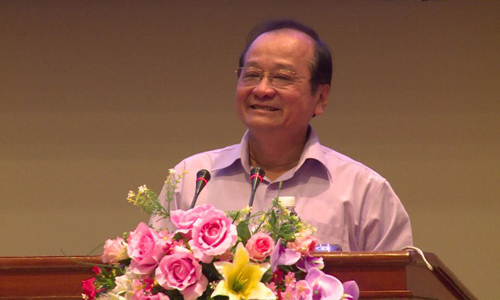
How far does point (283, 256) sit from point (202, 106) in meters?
2.94

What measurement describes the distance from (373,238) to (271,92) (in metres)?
0.60

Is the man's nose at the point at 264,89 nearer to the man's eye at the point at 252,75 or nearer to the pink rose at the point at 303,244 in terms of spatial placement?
the man's eye at the point at 252,75

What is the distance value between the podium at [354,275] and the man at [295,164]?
0.68 meters

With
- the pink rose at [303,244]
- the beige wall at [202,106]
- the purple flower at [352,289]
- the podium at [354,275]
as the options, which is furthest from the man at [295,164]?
the beige wall at [202,106]

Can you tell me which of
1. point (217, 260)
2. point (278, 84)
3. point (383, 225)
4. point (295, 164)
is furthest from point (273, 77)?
point (217, 260)

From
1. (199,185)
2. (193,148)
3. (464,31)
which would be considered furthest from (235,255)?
(464,31)

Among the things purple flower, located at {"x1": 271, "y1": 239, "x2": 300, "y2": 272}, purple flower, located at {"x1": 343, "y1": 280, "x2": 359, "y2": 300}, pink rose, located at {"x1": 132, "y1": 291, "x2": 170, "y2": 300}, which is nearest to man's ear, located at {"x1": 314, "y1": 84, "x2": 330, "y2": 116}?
purple flower, located at {"x1": 343, "y1": 280, "x2": 359, "y2": 300}

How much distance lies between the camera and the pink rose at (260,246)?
1473 millimetres

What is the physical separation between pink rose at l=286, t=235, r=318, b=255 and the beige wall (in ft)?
9.21

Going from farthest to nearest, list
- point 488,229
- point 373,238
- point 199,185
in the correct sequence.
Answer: point 488,229 < point 373,238 < point 199,185

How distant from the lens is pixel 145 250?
1.49 metres

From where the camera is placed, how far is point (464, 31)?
435 centimetres

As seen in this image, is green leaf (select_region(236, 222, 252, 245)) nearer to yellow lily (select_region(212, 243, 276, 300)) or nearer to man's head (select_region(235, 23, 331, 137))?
yellow lily (select_region(212, 243, 276, 300))

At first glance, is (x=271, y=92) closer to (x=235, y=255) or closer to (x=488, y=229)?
(x=235, y=255)
